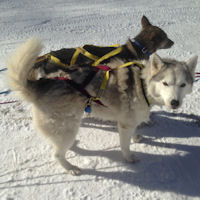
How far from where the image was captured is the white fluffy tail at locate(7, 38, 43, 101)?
1.79 meters

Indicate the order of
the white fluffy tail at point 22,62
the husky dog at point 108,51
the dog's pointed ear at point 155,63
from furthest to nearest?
the husky dog at point 108,51, the dog's pointed ear at point 155,63, the white fluffy tail at point 22,62

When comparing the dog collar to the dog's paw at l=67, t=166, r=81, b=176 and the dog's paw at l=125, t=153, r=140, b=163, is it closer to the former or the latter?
the dog's paw at l=125, t=153, r=140, b=163

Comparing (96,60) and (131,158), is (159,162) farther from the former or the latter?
(96,60)

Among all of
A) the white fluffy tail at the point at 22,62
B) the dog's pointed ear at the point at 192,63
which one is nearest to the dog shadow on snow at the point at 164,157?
the dog's pointed ear at the point at 192,63

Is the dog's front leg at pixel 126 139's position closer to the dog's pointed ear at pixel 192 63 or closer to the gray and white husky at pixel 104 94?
the gray and white husky at pixel 104 94

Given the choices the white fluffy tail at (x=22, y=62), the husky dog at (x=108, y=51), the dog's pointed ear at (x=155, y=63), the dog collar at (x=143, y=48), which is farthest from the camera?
the dog collar at (x=143, y=48)

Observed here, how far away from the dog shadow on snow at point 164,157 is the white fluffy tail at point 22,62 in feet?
4.42

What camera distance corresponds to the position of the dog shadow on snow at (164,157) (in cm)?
240

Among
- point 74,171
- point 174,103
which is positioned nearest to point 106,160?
point 74,171

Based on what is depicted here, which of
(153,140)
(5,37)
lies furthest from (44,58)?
(5,37)

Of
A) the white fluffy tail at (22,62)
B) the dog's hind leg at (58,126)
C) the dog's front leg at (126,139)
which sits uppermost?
the white fluffy tail at (22,62)

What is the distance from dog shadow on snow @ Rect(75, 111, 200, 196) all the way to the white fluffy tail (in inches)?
53.0

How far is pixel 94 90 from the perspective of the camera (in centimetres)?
223

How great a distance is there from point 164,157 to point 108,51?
1797 millimetres
